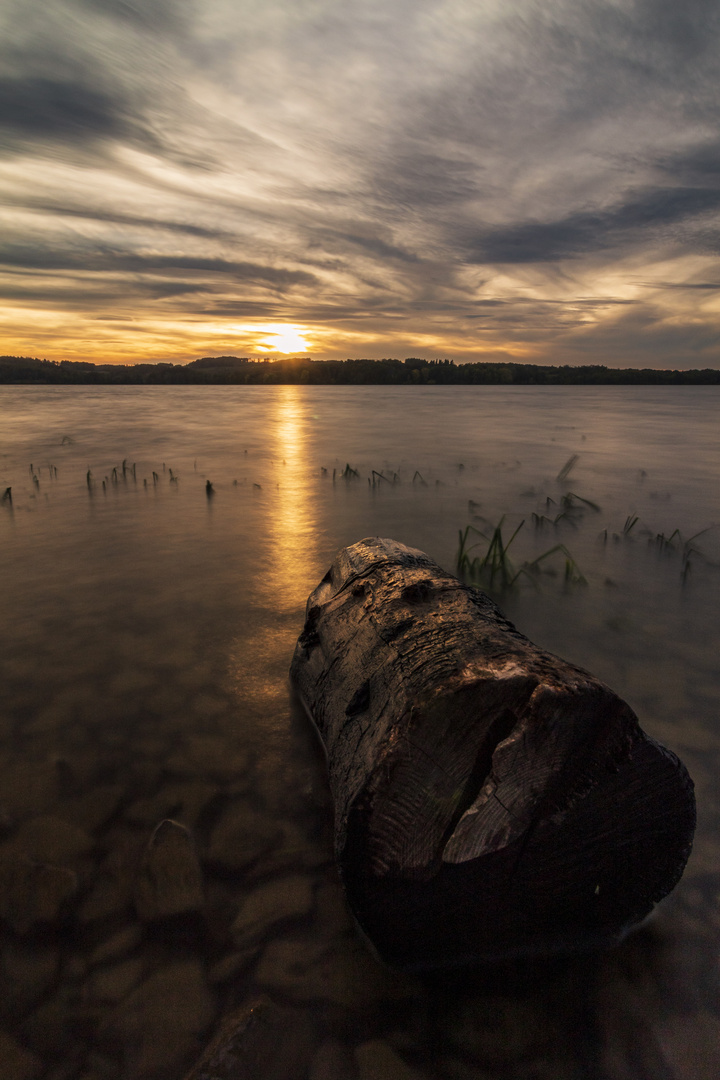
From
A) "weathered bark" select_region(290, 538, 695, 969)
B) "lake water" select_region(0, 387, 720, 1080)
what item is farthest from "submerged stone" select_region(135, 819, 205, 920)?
"weathered bark" select_region(290, 538, 695, 969)

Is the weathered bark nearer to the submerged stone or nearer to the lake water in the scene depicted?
the lake water

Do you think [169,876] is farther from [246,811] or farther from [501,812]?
[501,812]

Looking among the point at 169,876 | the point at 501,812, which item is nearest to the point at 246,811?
the point at 169,876

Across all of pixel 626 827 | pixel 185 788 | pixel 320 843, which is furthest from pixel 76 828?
pixel 626 827

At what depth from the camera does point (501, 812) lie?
5.59ft

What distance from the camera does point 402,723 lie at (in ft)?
5.75

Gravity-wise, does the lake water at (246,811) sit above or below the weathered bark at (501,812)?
below

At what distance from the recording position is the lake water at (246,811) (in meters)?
1.69

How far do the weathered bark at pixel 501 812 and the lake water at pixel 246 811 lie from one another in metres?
0.17

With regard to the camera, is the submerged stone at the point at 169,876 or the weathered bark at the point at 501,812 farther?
the submerged stone at the point at 169,876

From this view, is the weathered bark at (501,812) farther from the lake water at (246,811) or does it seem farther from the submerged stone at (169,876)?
the submerged stone at (169,876)

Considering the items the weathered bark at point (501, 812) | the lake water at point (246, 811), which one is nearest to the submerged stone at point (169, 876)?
the lake water at point (246, 811)

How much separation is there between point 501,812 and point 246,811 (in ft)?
4.54

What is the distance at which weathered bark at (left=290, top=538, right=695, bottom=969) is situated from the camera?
5.61ft
